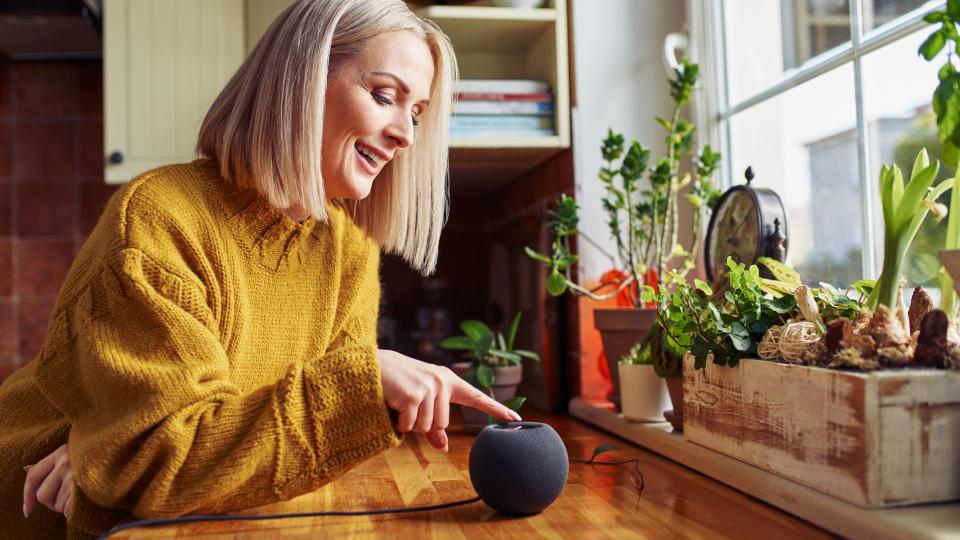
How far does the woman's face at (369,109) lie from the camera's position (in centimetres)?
105

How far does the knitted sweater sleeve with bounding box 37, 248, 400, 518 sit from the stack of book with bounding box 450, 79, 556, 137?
35.9 inches

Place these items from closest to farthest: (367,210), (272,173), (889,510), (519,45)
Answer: (889,510) < (272,173) < (367,210) < (519,45)

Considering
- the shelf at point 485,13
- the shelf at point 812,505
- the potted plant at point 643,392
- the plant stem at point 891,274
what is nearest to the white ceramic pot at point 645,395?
the potted plant at point 643,392

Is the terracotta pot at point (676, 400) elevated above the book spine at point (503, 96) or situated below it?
below

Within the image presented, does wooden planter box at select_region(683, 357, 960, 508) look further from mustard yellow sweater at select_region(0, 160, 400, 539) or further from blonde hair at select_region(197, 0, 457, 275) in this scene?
blonde hair at select_region(197, 0, 457, 275)

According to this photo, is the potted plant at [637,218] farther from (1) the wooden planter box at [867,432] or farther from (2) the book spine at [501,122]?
(1) the wooden planter box at [867,432]

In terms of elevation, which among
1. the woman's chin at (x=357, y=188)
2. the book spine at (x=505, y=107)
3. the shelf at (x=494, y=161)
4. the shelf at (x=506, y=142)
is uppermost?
the book spine at (x=505, y=107)

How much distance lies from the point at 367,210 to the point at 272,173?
0.94 ft

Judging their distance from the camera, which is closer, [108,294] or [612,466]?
[108,294]

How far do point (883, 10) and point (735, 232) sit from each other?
0.38 metres

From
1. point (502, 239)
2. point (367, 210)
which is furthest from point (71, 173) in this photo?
point (367, 210)

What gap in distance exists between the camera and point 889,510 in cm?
72

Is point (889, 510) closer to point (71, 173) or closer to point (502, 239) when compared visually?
point (502, 239)

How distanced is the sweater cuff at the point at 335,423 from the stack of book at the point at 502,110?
0.92m
